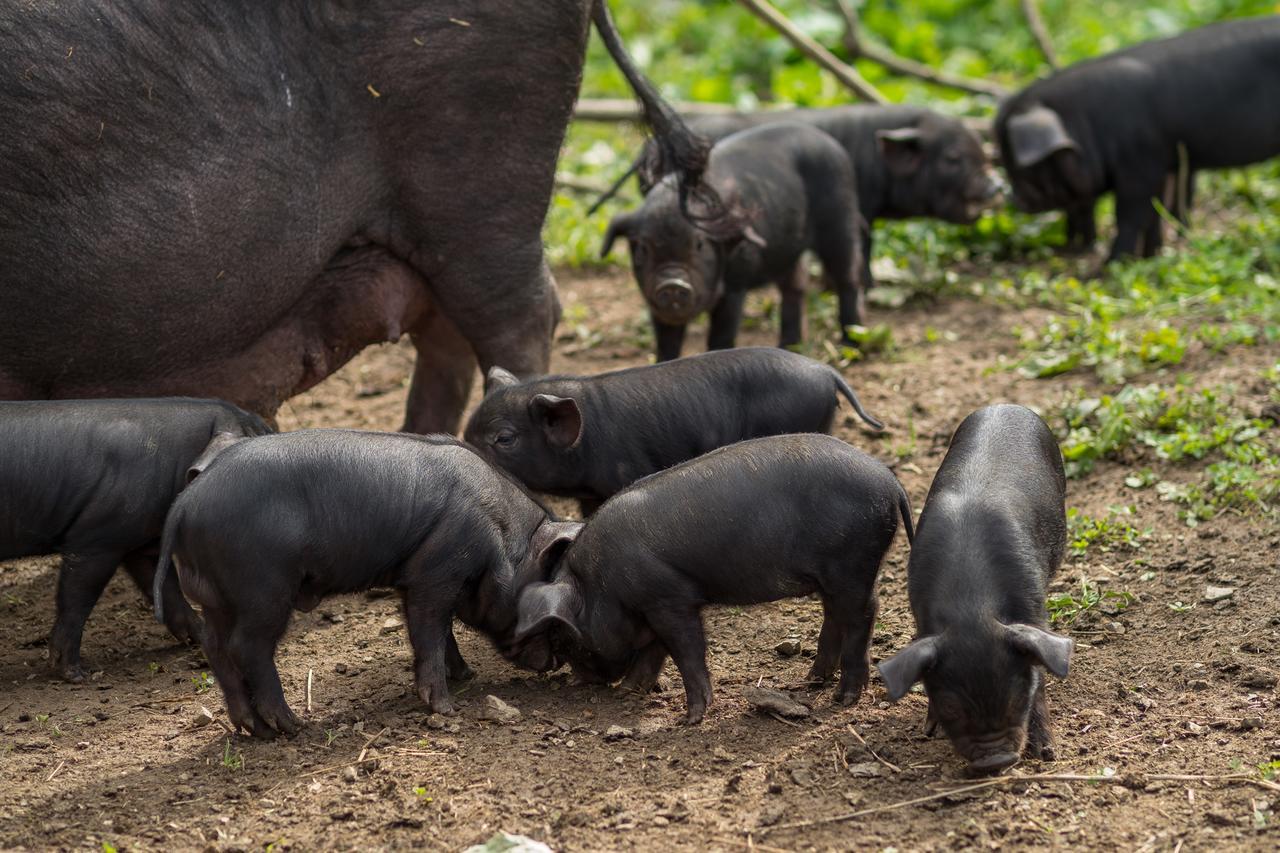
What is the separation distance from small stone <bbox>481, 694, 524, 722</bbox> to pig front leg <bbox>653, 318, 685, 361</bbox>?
2.89m

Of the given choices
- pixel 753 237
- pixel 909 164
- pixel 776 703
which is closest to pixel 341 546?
pixel 776 703

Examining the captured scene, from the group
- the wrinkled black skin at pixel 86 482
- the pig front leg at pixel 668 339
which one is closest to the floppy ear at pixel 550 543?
the wrinkled black skin at pixel 86 482

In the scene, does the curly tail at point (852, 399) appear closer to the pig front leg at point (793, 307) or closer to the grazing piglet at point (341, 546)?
the grazing piglet at point (341, 546)

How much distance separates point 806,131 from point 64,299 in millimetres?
3779

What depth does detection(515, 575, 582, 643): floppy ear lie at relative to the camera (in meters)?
4.46

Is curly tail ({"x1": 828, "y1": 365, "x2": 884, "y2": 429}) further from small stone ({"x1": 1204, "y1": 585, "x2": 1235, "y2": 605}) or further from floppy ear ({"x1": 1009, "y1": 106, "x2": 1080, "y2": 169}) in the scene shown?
floppy ear ({"x1": 1009, "y1": 106, "x2": 1080, "y2": 169})

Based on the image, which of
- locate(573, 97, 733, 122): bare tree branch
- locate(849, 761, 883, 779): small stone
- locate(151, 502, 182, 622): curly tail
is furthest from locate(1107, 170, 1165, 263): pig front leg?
locate(151, 502, 182, 622): curly tail

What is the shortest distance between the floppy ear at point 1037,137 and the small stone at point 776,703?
202 inches

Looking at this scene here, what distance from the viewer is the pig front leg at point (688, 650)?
14.6 feet

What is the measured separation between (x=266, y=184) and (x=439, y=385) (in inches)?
55.4

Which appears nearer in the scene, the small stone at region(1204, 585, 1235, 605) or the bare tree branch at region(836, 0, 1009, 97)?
the small stone at region(1204, 585, 1235, 605)

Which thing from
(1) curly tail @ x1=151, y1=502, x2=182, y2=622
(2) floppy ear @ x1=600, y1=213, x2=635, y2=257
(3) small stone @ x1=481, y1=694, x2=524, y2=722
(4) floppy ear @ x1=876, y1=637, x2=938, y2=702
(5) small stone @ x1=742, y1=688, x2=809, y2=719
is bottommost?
(3) small stone @ x1=481, y1=694, x2=524, y2=722

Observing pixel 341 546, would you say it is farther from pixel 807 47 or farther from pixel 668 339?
pixel 807 47

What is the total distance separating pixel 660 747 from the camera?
429 centimetres
